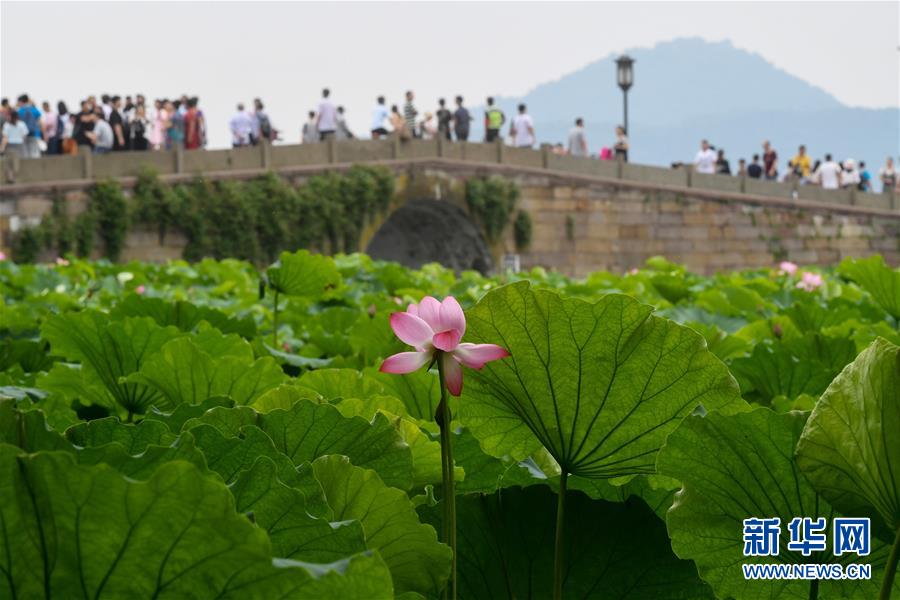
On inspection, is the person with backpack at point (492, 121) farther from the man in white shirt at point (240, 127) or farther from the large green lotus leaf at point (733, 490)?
the large green lotus leaf at point (733, 490)

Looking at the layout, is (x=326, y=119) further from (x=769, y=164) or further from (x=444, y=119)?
(x=769, y=164)

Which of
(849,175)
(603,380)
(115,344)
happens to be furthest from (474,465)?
(849,175)

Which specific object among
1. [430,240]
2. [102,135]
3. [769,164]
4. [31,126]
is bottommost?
[430,240]

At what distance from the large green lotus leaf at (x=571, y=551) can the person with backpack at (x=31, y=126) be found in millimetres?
18212

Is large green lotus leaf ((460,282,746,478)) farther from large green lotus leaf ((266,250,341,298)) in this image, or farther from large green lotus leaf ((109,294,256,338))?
large green lotus leaf ((266,250,341,298))

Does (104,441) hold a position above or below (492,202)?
above

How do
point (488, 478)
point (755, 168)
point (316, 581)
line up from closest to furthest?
point (316, 581)
point (488, 478)
point (755, 168)

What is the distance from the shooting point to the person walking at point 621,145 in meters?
26.3

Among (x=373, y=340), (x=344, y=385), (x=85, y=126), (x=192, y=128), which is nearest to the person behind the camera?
(x=344, y=385)

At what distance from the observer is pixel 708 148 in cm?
2864

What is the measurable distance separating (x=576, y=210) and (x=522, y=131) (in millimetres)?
1852

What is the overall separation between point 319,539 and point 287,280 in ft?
5.85

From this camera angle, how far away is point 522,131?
84.7 feet

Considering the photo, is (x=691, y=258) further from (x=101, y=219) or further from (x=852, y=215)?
(x=101, y=219)
